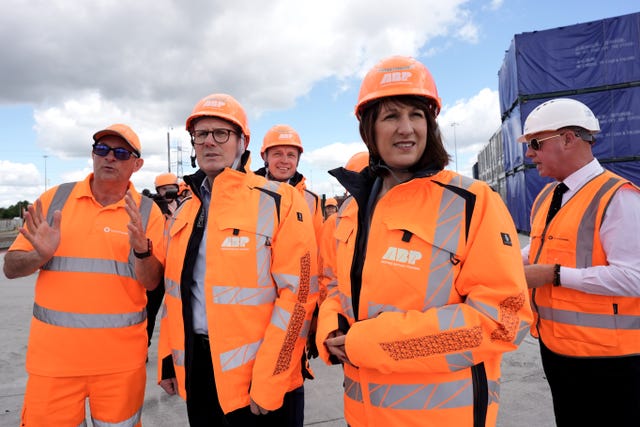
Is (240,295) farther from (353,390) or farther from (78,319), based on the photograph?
(78,319)

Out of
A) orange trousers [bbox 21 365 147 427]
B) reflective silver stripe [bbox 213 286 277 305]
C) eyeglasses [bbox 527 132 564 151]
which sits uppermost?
eyeglasses [bbox 527 132 564 151]

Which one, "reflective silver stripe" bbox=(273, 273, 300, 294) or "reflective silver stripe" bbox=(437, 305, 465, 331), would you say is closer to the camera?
"reflective silver stripe" bbox=(437, 305, 465, 331)

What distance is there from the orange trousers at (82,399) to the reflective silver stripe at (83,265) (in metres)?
0.59

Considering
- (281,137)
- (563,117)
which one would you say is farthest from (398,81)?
(281,137)

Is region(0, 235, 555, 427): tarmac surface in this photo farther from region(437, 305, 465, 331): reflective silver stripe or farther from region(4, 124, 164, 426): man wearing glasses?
region(437, 305, 465, 331): reflective silver stripe

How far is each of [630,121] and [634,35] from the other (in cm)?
216

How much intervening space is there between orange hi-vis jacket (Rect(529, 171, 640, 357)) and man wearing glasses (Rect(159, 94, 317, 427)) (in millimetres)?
1397

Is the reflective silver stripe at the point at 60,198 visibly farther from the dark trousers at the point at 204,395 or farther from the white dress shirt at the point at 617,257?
the white dress shirt at the point at 617,257

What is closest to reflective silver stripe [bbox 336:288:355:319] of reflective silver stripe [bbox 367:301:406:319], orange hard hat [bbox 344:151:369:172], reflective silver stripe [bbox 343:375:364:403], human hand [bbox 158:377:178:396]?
reflective silver stripe [bbox 367:301:406:319]

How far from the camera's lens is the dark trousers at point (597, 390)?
2031mm

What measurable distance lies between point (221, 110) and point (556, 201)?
209 centimetres

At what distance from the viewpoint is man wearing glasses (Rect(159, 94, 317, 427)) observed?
1.91 metres

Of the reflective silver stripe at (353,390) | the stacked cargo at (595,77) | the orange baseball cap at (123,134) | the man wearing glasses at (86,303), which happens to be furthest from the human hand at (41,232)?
the stacked cargo at (595,77)

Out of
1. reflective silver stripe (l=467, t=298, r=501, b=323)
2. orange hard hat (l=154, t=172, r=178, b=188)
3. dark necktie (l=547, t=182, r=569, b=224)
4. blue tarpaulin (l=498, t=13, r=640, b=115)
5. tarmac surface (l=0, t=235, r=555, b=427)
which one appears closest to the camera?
reflective silver stripe (l=467, t=298, r=501, b=323)
